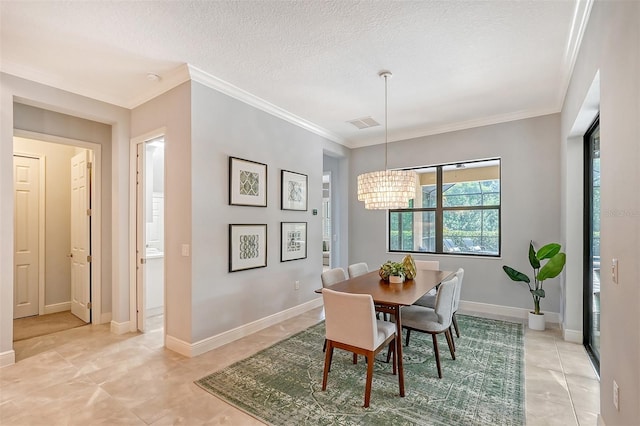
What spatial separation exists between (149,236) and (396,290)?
4.13 metres

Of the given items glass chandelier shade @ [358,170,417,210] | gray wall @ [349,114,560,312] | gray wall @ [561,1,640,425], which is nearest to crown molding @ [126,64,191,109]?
glass chandelier shade @ [358,170,417,210]

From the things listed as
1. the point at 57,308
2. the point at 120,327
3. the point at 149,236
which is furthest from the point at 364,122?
the point at 57,308

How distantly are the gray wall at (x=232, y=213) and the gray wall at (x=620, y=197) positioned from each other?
316 centimetres

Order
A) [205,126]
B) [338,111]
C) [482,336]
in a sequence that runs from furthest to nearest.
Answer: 1. [338,111]
2. [482,336]
3. [205,126]

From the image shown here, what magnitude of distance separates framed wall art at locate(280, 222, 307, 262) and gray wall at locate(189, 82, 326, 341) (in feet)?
0.25

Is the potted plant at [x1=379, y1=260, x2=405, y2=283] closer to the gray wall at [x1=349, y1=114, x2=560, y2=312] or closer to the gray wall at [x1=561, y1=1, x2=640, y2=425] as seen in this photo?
the gray wall at [x1=561, y1=1, x2=640, y2=425]

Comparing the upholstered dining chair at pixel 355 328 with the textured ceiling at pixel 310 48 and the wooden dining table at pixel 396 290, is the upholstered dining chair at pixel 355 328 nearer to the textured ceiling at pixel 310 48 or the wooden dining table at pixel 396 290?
the wooden dining table at pixel 396 290

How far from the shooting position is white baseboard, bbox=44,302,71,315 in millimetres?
4496

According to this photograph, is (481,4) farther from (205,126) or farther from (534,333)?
(534,333)

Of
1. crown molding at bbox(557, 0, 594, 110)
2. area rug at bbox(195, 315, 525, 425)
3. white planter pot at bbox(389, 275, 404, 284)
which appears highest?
crown molding at bbox(557, 0, 594, 110)

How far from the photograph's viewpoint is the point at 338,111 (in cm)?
426

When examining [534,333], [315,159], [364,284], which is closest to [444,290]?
[364,284]

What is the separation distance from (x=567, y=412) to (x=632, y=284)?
1337mm

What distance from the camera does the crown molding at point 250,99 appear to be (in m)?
3.15
